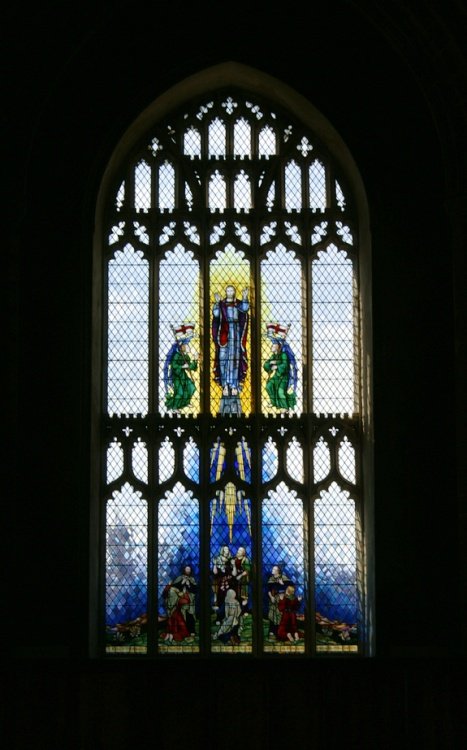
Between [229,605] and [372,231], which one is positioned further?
[372,231]

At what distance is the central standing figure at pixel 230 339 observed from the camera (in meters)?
12.9

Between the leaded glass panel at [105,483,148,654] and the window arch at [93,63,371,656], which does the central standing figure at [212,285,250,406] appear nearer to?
the window arch at [93,63,371,656]

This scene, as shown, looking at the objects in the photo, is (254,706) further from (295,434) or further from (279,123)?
(279,123)

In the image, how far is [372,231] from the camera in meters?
12.6

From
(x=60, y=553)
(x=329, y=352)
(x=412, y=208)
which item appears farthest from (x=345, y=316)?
(x=60, y=553)

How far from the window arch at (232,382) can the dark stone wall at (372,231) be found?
0.99 feet

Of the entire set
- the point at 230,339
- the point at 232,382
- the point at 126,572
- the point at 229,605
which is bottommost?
the point at 229,605

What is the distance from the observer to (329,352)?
42.4 ft

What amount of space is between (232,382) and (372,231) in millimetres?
1869

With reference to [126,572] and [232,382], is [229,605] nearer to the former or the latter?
[126,572]

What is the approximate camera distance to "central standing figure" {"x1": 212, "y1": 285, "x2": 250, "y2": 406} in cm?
1291

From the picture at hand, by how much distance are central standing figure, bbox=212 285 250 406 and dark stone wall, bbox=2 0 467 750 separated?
1.25 meters

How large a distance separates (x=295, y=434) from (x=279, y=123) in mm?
2994

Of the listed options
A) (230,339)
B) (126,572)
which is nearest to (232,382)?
(230,339)
